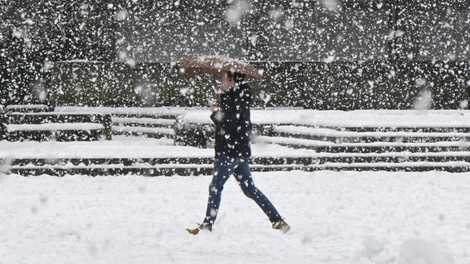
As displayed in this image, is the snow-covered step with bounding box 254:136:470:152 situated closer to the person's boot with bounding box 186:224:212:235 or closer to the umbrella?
the umbrella

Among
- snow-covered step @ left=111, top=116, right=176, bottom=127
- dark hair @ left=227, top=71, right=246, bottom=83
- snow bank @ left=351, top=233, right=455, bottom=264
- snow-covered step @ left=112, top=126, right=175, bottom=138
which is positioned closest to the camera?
snow bank @ left=351, top=233, right=455, bottom=264

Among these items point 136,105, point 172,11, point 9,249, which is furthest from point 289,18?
point 9,249

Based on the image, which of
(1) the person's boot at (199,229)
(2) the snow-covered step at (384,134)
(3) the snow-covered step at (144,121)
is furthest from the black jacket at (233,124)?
(3) the snow-covered step at (144,121)

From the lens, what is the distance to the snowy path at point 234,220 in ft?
15.6

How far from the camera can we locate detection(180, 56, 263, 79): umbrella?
564cm

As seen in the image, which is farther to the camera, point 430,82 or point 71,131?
point 430,82

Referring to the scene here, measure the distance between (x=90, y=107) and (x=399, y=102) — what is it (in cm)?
774

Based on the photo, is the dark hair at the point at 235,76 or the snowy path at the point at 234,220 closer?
the snowy path at the point at 234,220

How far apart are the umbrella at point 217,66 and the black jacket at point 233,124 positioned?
259mm

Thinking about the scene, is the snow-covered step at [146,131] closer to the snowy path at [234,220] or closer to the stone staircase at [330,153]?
the stone staircase at [330,153]

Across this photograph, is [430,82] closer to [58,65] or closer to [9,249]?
[58,65]

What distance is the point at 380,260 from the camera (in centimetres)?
428

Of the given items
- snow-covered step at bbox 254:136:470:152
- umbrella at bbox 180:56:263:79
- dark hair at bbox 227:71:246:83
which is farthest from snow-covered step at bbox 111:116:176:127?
dark hair at bbox 227:71:246:83

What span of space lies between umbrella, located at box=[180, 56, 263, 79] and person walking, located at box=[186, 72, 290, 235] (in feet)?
0.35
